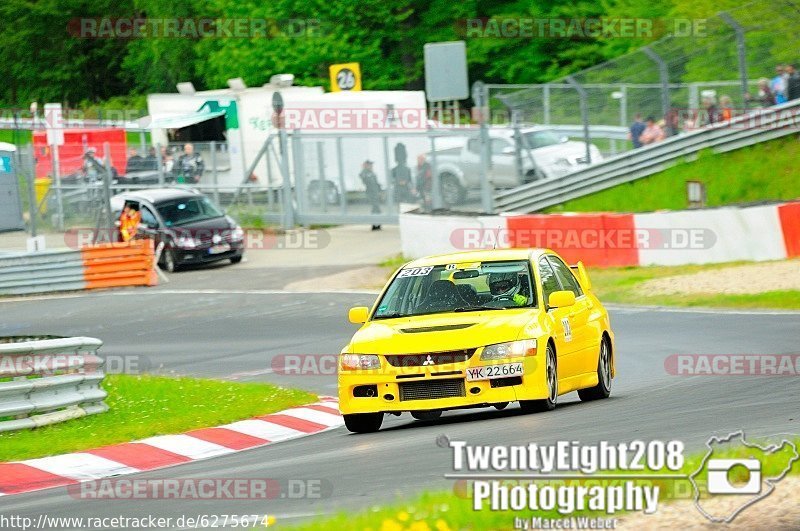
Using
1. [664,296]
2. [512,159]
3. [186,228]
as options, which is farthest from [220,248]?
[664,296]

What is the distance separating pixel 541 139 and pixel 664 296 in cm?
944

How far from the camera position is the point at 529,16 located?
56.6 m

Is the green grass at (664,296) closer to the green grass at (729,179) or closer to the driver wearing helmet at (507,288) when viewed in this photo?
the green grass at (729,179)

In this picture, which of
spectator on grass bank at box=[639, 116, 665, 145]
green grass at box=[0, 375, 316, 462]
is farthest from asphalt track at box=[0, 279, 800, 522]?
spectator on grass bank at box=[639, 116, 665, 145]

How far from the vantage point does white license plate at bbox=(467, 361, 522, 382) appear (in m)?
11.4

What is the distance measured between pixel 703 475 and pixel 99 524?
10.4 feet

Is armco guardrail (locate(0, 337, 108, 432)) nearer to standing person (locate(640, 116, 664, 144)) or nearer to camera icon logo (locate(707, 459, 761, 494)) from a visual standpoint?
camera icon logo (locate(707, 459, 761, 494))

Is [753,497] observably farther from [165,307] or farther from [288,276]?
[288,276]

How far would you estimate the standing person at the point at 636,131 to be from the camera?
2977 centimetres

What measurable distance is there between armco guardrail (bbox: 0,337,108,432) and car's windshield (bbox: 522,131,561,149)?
62.0 feet

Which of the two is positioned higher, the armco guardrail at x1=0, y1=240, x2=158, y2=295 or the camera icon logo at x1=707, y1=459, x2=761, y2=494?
the camera icon logo at x1=707, y1=459, x2=761, y2=494

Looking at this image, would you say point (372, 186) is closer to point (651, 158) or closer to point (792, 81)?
point (651, 158)

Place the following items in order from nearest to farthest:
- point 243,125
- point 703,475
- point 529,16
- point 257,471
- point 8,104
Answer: point 703,475 < point 257,471 < point 243,125 < point 529,16 < point 8,104

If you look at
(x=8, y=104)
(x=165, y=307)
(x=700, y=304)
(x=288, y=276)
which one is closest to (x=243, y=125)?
(x=288, y=276)
